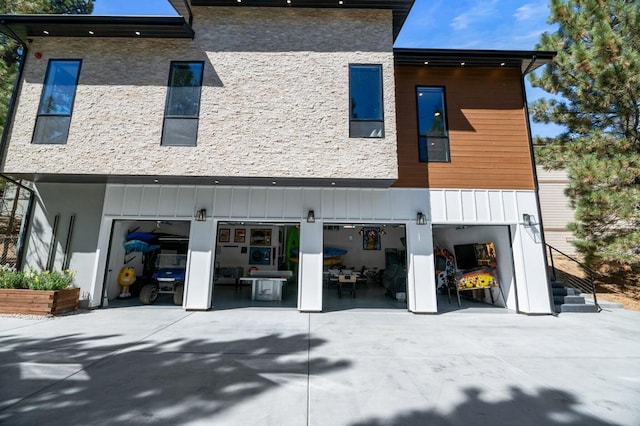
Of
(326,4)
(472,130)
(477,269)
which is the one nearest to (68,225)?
(326,4)

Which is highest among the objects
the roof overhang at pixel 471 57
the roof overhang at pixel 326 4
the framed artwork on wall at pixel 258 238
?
the roof overhang at pixel 326 4

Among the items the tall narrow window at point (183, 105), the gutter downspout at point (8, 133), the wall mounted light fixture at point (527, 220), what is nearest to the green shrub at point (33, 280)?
the gutter downspout at point (8, 133)

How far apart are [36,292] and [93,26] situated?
703 centimetres

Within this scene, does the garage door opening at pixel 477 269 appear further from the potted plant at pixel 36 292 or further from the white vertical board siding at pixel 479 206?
the potted plant at pixel 36 292

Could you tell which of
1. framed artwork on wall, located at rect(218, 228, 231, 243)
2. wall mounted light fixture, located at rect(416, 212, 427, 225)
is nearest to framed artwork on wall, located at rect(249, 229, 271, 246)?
framed artwork on wall, located at rect(218, 228, 231, 243)

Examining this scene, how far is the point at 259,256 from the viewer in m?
14.2

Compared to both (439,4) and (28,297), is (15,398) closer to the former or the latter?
(28,297)

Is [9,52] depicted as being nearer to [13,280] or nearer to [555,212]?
[13,280]

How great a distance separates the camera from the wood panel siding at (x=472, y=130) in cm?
827

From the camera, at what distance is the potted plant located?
665cm

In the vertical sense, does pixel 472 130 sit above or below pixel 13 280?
above

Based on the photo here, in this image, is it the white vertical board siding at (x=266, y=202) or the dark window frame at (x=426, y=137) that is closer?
the white vertical board siding at (x=266, y=202)

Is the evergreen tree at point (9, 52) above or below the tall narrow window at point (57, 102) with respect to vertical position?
above

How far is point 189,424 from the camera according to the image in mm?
2656
